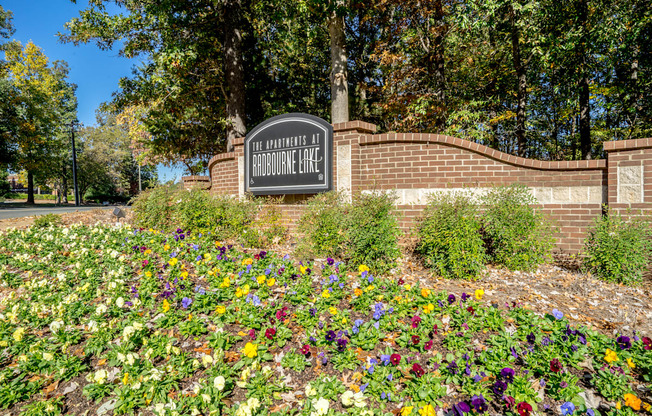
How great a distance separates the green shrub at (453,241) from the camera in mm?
4145

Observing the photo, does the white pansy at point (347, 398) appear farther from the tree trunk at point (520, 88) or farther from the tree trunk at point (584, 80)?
the tree trunk at point (520, 88)

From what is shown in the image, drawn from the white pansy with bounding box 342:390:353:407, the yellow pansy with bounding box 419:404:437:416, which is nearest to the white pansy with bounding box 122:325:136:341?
the white pansy with bounding box 342:390:353:407

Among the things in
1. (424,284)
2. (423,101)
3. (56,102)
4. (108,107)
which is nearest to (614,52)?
Result: (423,101)

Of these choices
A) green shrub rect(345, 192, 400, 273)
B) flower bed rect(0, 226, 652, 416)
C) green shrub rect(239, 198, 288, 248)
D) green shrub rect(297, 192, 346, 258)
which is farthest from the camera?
green shrub rect(239, 198, 288, 248)

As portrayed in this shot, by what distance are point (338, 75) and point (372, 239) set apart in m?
5.75

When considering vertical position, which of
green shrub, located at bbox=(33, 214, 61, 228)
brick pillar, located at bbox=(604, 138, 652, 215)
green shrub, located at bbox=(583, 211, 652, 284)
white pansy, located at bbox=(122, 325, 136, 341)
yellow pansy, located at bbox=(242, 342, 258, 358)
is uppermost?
brick pillar, located at bbox=(604, 138, 652, 215)

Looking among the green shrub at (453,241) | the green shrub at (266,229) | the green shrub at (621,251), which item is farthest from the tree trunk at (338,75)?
the green shrub at (621,251)

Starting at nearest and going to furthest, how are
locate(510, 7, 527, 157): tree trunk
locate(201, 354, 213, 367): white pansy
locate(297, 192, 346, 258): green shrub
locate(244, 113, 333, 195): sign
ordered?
locate(201, 354, 213, 367): white pansy, locate(297, 192, 346, 258): green shrub, locate(244, 113, 333, 195): sign, locate(510, 7, 527, 157): tree trunk

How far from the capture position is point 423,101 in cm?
1002

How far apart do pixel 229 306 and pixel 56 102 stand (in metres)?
33.7

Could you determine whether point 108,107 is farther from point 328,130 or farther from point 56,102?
point 56,102

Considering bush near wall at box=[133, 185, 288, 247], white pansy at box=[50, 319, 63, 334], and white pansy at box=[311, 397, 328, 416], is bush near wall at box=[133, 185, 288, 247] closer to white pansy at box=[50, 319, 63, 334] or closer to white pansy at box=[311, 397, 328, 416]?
white pansy at box=[50, 319, 63, 334]

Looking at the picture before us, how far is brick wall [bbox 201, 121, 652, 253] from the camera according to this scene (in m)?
4.79

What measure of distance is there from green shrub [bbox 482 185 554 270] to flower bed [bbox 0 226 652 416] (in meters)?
A: 1.55
